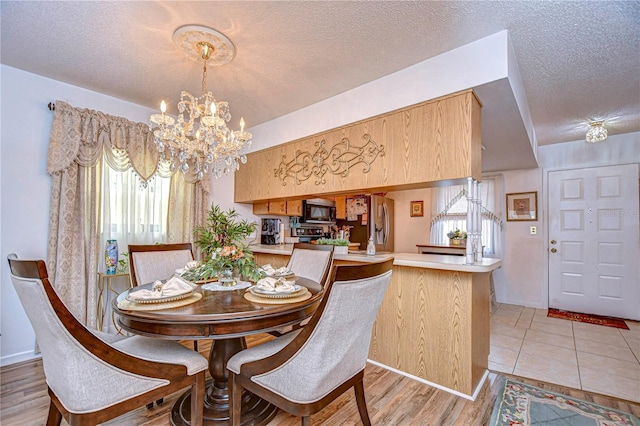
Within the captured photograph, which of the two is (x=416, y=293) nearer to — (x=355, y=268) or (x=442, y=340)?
(x=442, y=340)

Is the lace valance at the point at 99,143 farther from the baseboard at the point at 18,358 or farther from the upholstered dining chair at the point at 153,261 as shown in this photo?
the baseboard at the point at 18,358

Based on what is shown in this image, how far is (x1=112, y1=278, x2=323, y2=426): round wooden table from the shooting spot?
1.27m

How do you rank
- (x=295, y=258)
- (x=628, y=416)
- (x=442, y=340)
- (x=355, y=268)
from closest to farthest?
(x=355, y=268)
(x=628, y=416)
(x=442, y=340)
(x=295, y=258)

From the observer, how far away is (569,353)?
8.89ft

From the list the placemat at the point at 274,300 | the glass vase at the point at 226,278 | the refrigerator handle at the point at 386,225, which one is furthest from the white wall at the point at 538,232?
the glass vase at the point at 226,278

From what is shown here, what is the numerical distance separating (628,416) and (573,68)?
2.53 metres

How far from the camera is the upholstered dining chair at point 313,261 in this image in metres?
2.43

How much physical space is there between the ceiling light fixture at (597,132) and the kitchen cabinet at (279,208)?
3755 mm

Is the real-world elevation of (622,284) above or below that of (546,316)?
above

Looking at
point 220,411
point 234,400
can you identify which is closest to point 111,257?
point 220,411

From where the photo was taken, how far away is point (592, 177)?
3.94m

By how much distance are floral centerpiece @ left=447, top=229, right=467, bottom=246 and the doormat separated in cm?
144

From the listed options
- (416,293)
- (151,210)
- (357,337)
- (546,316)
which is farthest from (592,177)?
(151,210)

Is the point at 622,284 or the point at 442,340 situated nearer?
the point at 442,340
